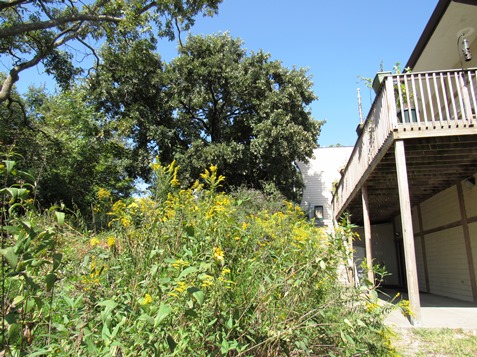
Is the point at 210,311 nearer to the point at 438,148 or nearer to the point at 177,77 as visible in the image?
the point at 438,148

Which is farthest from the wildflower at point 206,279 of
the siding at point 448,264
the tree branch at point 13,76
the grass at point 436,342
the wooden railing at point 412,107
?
the tree branch at point 13,76

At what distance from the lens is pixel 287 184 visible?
728 inches

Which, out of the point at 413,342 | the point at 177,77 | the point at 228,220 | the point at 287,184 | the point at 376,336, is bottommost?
the point at 413,342

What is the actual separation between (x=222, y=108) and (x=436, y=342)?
16.3m

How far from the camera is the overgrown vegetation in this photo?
147 centimetres

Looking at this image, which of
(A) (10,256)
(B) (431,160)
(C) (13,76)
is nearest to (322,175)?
(B) (431,160)

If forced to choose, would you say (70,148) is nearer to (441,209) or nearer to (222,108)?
(222,108)

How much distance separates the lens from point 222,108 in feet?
62.7

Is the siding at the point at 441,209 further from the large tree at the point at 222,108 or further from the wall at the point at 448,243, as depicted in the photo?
the large tree at the point at 222,108

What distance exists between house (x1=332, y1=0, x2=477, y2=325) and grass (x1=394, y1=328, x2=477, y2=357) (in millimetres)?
494

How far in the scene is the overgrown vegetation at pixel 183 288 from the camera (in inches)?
57.8

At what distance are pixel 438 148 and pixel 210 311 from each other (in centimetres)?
627

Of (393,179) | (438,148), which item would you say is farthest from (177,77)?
(438,148)

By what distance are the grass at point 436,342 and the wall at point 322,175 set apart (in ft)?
61.5
